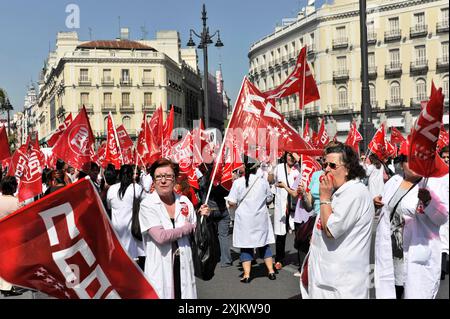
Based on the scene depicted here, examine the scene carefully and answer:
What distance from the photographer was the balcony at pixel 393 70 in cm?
4189

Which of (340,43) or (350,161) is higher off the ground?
(340,43)

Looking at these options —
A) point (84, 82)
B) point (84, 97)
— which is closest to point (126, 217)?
point (84, 97)

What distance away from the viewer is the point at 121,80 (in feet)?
186

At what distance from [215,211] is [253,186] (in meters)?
1.10

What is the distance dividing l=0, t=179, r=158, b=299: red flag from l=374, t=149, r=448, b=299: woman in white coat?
1.73m

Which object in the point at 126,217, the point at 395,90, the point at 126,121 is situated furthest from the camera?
the point at 126,121

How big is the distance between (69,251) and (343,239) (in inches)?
59.4

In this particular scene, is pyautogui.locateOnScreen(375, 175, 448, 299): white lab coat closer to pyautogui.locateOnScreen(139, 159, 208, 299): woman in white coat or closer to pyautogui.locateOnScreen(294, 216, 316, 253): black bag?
pyautogui.locateOnScreen(139, 159, 208, 299): woman in white coat

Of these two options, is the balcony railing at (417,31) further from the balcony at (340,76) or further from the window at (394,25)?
the balcony at (340,76)

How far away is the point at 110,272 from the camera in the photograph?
3148 mm

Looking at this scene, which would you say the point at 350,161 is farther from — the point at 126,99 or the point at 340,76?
the point at 126,99
